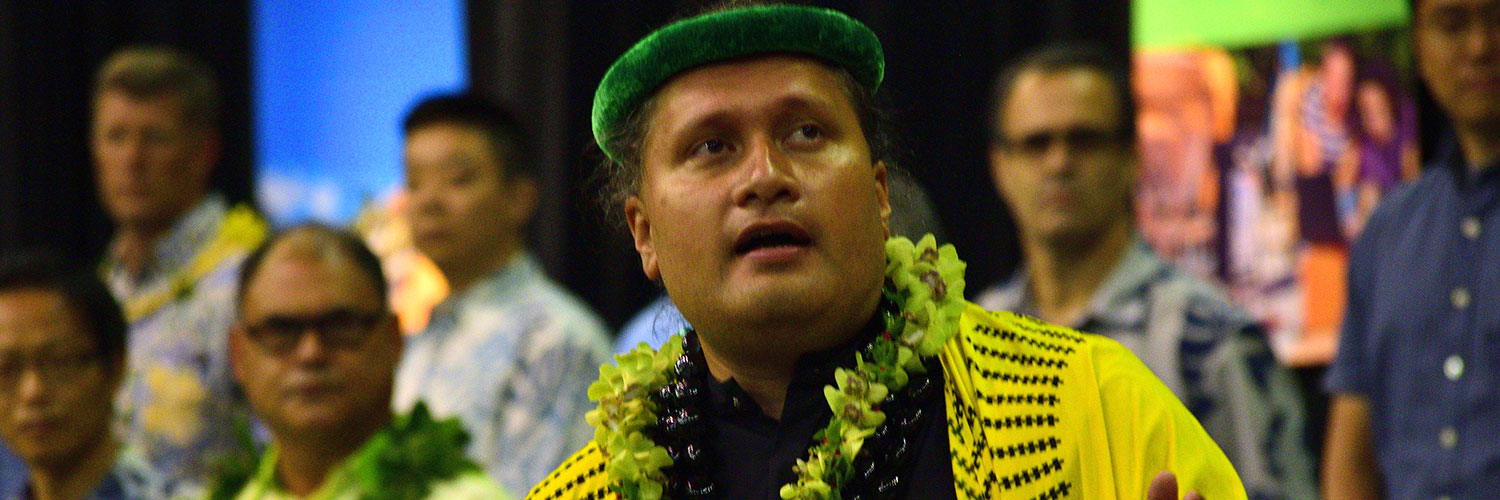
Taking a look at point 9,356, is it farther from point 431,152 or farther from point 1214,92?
point 1214,92

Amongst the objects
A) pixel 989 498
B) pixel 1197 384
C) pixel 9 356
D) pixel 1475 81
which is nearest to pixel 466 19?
pixel 9 356

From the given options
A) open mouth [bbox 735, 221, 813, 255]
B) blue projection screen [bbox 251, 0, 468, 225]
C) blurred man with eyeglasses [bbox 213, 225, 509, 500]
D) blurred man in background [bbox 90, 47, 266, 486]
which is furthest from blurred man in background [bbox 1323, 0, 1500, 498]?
blue projection screen [bbox 251, 0, 468, 225]

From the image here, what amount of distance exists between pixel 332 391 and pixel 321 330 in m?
0.14

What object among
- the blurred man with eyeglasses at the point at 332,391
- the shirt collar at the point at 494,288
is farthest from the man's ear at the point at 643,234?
the shirt collar at the point at 494,288

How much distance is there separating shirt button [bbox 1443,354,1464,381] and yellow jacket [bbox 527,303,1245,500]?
1.32 m

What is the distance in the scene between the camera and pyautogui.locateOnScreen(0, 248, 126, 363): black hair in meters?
3.73

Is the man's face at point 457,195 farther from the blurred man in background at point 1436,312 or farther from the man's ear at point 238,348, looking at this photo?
the blurred man in background at point 1436,312

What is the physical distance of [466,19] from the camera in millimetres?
5812

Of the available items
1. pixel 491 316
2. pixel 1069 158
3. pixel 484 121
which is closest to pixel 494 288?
pixel 491 316

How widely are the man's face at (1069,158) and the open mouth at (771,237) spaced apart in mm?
1814

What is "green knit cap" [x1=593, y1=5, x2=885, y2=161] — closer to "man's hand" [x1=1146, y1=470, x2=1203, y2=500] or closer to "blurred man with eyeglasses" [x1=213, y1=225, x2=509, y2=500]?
"man's hand" [x1=1146, y1=470, x2=1203, y2=500]

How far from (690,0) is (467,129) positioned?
2190 millimetres

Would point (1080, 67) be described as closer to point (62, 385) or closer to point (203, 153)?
point (62, 385)

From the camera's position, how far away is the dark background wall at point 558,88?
455cm
